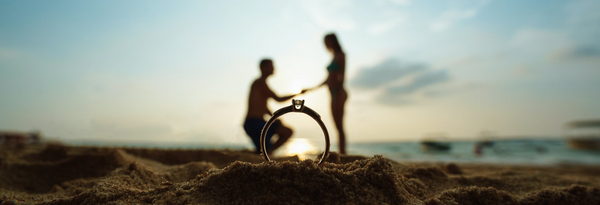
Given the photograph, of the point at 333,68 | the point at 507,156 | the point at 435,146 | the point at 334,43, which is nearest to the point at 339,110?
the point at 333,68

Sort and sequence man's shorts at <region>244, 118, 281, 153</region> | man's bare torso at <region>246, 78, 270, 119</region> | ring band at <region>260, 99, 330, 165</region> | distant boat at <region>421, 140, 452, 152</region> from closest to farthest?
1. ring band at <region>260, 99, 330, 165</region>
2. man's shorts at <region>244, 118, 281, 153</region>
3. man's bare torso at <region>246, 78, 270, 119</region>
4. distant boat at <region>421, 140, 452, 152</region>

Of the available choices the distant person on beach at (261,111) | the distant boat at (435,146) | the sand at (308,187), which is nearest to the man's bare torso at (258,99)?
the distant person on beach at (261,111)

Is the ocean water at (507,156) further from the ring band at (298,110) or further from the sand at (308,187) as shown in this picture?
the ring band at (298,110)

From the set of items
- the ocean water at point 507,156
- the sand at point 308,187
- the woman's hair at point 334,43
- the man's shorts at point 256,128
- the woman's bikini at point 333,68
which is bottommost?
the ocean water at point 507,156

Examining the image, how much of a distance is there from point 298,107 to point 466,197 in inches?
58.8

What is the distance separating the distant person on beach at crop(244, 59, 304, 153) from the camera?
5.33 m

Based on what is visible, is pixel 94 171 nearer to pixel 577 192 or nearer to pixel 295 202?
pixel 295 202

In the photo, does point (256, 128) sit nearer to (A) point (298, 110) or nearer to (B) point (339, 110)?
(B) point (339, 110)

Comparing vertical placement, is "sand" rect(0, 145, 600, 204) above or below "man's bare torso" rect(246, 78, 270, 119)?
below

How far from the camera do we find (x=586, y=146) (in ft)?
97.2

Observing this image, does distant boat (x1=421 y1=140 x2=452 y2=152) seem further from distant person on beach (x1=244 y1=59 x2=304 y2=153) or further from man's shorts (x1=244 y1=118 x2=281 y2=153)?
man's shorts (x1=244 y1=118 x2=281 y2=153)

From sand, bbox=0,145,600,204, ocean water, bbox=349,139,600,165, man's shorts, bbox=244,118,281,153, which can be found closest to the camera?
sand, bbox=0,145,600,204

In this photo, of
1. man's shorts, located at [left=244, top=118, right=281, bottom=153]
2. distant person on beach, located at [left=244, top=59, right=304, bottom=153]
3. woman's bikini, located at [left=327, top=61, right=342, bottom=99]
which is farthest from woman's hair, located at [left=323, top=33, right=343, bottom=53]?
man's shorts, located at [left=244, top=118, right=281, bottom=153]

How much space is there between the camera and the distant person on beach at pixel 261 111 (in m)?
5.33
